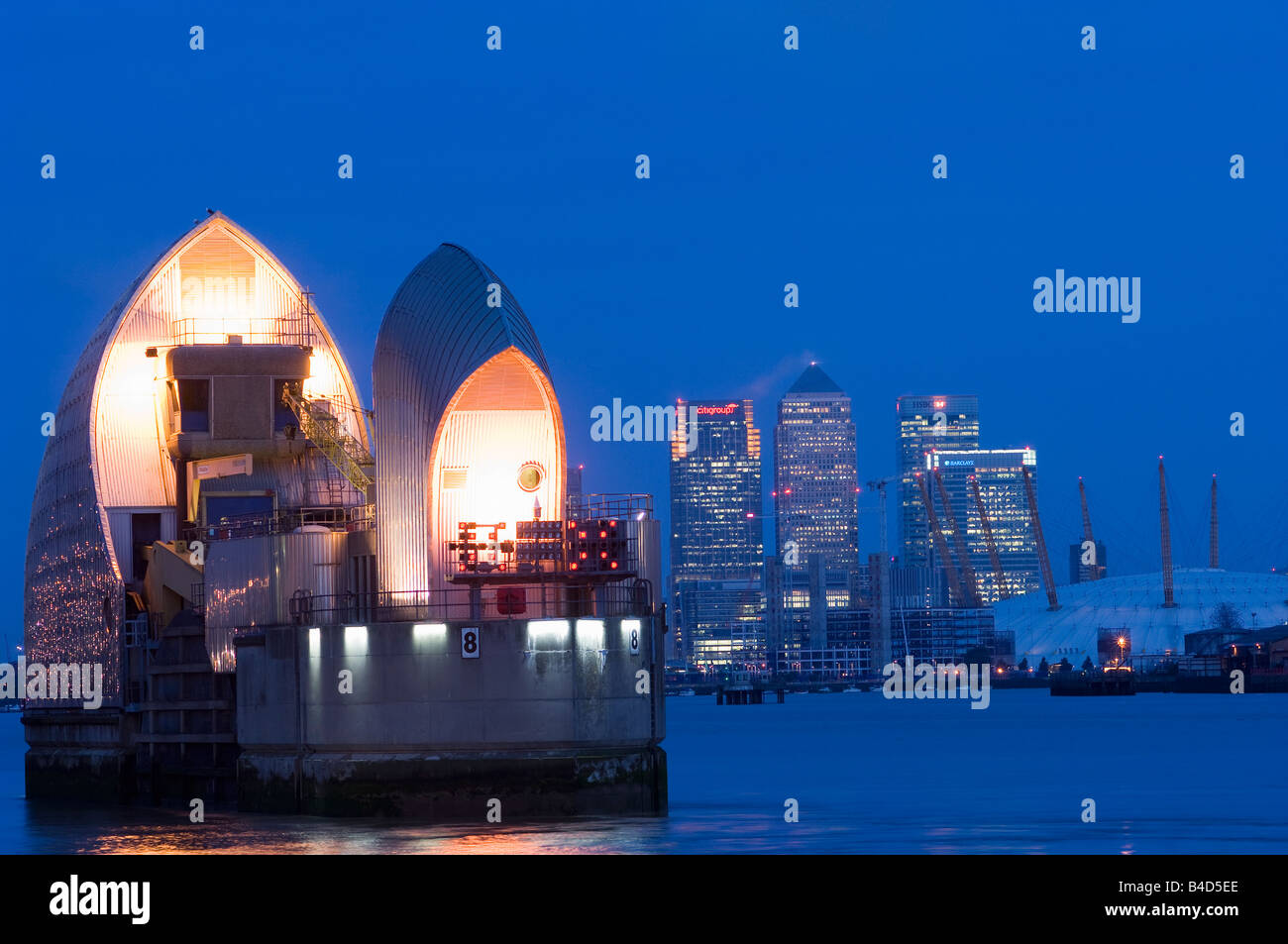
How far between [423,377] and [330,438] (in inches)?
506

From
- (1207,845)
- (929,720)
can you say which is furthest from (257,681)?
(929,720)

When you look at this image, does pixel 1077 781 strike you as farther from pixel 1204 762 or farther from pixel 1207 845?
pixel 1207 845

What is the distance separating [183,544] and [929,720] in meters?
141

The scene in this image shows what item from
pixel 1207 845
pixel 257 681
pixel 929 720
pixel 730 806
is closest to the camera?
pixel 1207 845

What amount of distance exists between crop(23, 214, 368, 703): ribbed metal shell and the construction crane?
12.6 feet

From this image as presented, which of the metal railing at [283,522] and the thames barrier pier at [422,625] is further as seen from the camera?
the metal railing at [283,522]

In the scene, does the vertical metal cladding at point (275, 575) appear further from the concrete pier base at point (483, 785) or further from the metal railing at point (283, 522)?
the concrete pier base at point (483, 785)

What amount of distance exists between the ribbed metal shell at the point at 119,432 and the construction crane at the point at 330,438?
3.84 meters

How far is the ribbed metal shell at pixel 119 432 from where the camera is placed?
64.4 metres

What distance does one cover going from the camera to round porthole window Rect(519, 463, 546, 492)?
49875 millimetres

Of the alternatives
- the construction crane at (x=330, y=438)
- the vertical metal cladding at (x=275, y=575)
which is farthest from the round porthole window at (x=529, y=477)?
the construction crane at (x=330, y=438)

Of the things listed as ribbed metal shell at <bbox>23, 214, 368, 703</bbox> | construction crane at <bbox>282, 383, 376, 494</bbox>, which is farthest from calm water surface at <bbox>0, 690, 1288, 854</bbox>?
construction crane at <bbox>282, 383, 376, 494</bbox>

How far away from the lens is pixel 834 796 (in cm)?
7056
